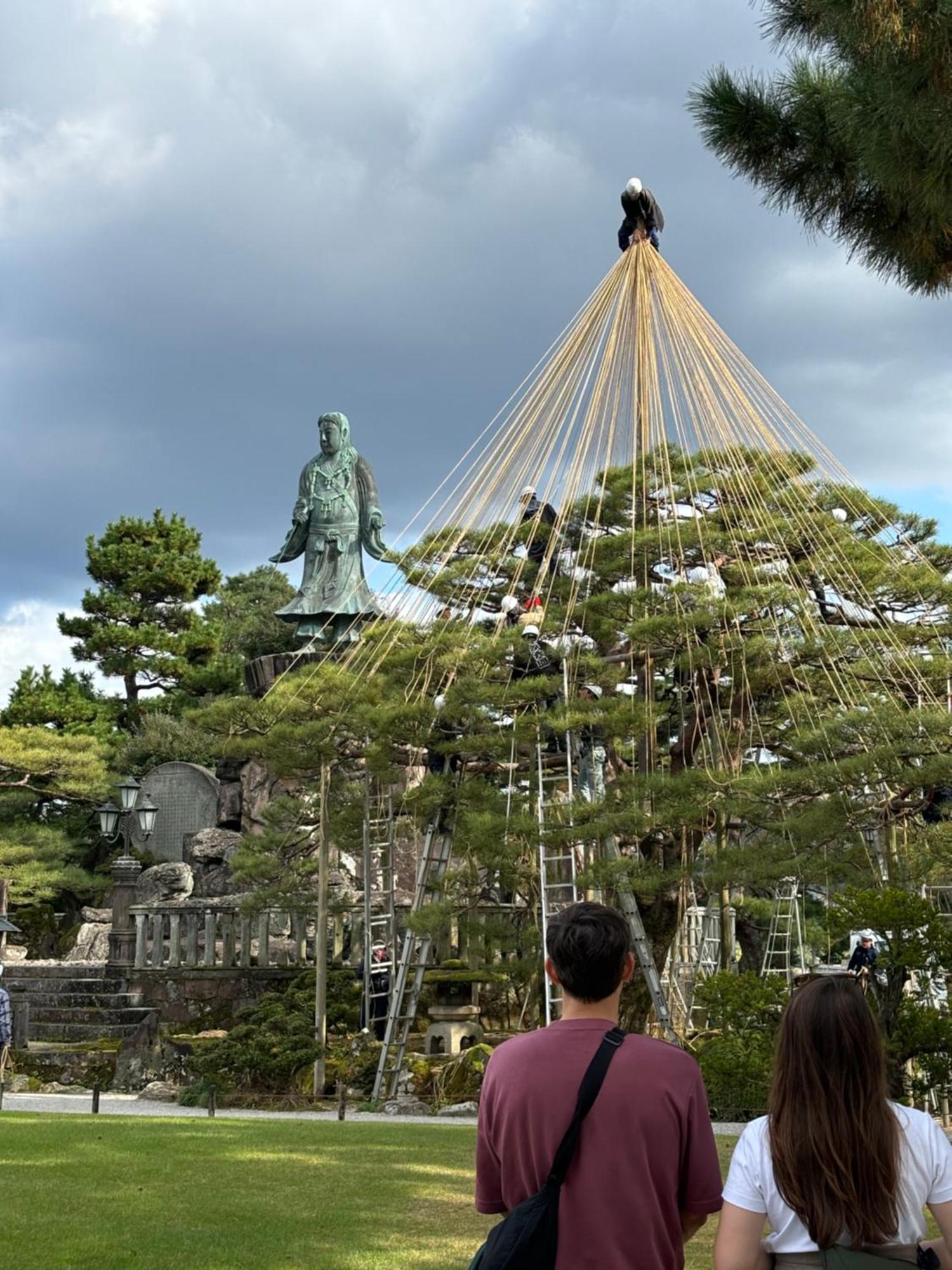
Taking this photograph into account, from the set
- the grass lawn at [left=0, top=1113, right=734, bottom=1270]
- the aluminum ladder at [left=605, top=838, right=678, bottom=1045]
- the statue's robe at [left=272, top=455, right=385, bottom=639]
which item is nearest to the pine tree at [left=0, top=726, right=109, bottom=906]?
the statue's robe at [left=272, top=455, right=385, bottom=639]

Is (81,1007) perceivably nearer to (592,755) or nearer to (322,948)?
(322,948)

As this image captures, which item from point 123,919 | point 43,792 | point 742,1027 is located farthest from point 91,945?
point 742,1027

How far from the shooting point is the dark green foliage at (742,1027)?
6766mm

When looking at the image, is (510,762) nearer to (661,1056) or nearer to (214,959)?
(214,959)

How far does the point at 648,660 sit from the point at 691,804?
49.9 inches

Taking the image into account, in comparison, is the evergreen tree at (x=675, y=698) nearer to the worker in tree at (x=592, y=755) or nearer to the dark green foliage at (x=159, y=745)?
the worker in tree at (x=592, y=755)

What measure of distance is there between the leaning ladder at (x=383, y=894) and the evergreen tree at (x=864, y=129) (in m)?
6.49

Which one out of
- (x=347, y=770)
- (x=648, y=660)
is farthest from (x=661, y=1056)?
(x=347, y=770)

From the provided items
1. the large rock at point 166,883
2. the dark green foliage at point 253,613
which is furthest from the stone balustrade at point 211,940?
the dark green foliage at point 253,613

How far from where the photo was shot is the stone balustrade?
1345 cm

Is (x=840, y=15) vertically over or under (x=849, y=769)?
over

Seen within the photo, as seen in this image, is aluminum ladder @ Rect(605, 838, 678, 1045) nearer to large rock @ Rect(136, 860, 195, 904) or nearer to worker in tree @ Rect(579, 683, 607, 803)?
worker in tree @ Rect(579, 683, 607, 803)

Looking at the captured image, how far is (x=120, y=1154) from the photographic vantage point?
23.2 feet

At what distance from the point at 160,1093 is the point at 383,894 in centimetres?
269
